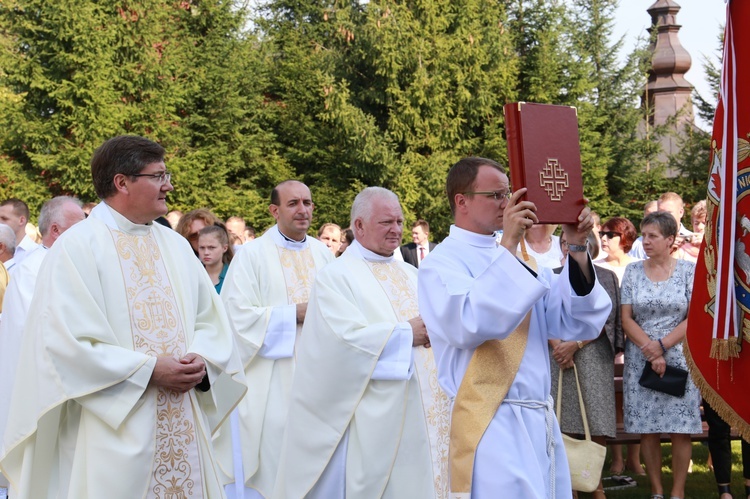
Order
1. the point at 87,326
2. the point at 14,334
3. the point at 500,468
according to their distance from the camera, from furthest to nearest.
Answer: the point at 14,334, the point at 87,326, the point at 500,468

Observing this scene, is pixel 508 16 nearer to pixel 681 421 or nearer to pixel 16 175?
pixel 16 175

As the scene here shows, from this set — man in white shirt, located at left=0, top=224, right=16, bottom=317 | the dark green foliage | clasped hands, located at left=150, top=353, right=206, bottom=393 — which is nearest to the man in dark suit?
man in white shirt, located at left=0, top=224, right=16, bottom=317

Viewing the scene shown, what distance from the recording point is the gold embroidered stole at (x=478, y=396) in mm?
4023

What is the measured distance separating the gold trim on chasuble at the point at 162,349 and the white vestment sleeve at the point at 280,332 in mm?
2224

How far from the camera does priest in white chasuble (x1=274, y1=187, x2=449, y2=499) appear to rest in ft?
18.9

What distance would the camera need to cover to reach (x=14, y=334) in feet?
22.5

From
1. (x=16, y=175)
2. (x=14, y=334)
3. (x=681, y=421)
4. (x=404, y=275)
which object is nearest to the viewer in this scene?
(x=404, y=275)

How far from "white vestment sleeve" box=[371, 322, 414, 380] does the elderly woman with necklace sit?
2.77 metres

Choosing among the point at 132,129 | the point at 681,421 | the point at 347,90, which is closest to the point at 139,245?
the point at 681,421

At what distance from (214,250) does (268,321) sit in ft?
4.35

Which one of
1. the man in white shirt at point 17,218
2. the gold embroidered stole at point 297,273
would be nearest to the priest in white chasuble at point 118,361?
the gold embroidered stole at point 297,273

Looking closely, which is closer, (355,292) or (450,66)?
(355,292)

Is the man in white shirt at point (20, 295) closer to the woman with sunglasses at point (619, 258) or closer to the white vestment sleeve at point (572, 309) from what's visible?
the white vestment sleeve at point (572, 309)

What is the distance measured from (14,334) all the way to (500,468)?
4.21 metres
